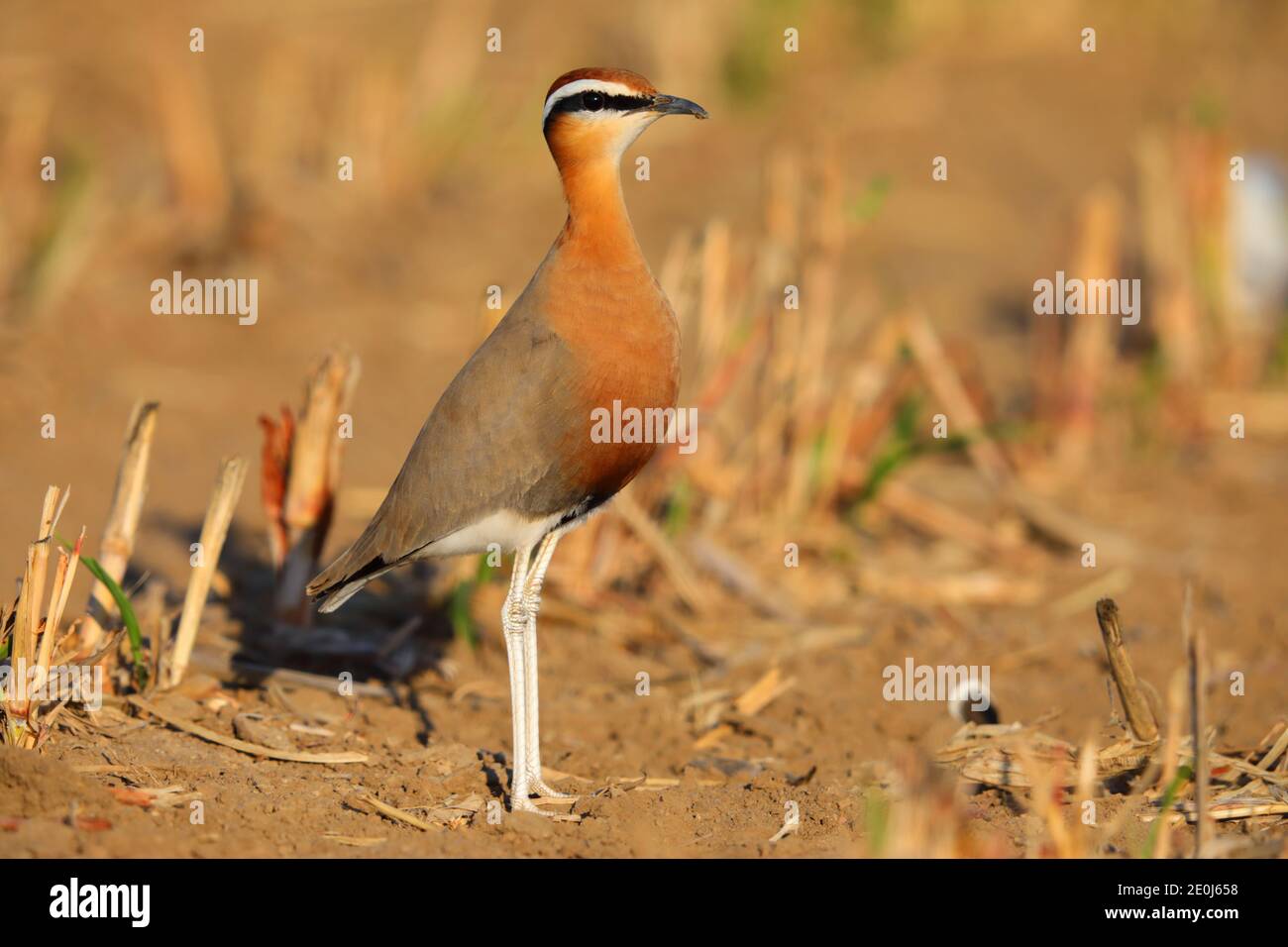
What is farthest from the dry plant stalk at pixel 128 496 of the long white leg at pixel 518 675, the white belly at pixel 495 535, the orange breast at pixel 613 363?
the orange breast at pixel 613 363

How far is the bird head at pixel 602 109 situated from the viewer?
4504 millimetres

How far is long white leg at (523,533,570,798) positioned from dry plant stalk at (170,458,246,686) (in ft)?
3.48

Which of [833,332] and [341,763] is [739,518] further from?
[341,763]

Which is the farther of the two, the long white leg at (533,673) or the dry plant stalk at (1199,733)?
the long white leg at (533,673)

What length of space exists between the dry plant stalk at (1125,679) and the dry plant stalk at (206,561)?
2.84 meters

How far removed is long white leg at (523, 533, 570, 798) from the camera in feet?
15.0

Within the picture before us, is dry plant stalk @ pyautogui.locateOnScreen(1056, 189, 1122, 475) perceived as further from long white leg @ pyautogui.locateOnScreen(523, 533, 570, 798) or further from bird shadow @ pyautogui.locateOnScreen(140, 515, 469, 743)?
long white leg @ pyautogui.locateOnScreen(523, 533, 570, 798)

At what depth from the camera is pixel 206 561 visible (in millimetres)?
5023

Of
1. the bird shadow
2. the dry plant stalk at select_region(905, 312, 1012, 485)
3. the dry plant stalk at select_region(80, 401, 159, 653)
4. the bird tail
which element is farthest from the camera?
the dry plant stalk at select_region(905, 312, 1012, 485)

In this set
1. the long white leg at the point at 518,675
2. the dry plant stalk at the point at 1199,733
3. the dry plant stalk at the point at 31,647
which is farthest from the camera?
the long white leg at the point at 518,675

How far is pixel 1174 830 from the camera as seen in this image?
4.13 metres

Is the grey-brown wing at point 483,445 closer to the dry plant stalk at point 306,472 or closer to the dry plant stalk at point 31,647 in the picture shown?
the dry plant stalk at point 306,472

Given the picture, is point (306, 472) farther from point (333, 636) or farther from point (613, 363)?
point (613, 363)

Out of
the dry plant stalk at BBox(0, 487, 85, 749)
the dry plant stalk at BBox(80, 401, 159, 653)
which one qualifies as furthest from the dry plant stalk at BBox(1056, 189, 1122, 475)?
the dry plant stalk at BBox(0, 487, 85, 749)
